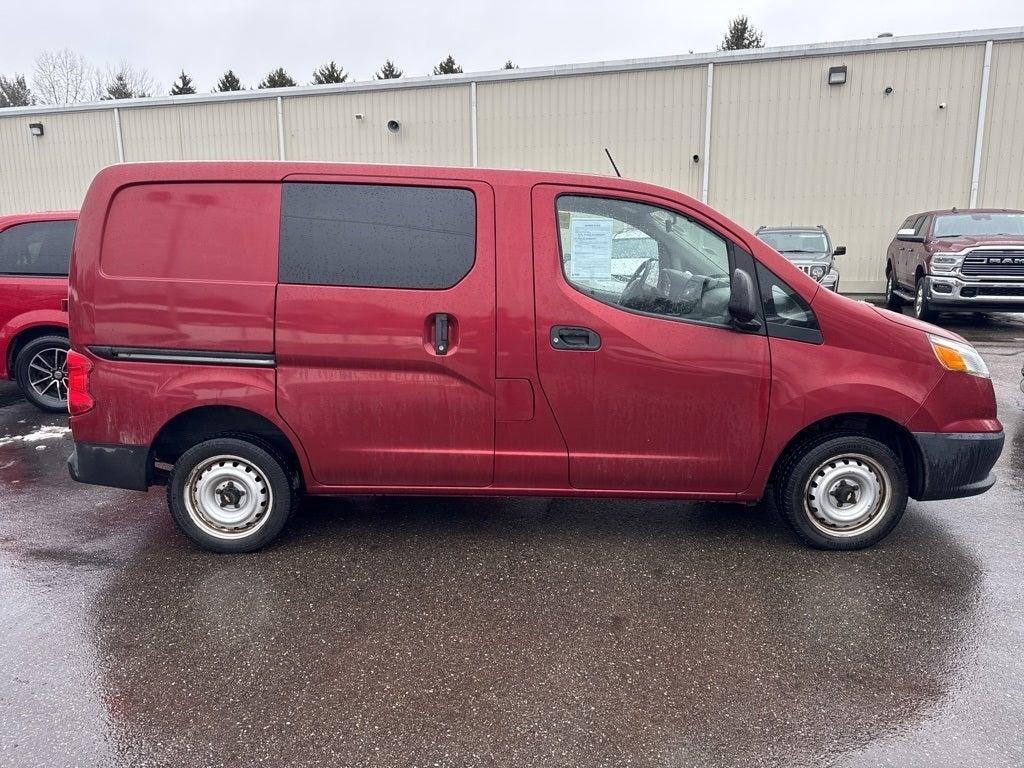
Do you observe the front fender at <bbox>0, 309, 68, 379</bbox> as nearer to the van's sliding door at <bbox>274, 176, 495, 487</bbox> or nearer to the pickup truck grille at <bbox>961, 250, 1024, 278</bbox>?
the van's sliding door at <bbox>274, 176, 495, 487</bbox>

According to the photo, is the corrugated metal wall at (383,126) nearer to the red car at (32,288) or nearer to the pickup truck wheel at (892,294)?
the pickup truck wheel at (892,294)

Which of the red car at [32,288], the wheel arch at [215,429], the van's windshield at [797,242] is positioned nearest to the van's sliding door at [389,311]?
the wheel arch at [215,429]

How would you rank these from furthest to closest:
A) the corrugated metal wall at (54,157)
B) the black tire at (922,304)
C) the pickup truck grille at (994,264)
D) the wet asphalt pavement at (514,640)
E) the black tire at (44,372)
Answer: the corrugated metal wall at (54,157), the black tire at (922,304), the pickup truck grille at (994,264), the black tire at (44,372), the wet asphalt pavement at (514,640)

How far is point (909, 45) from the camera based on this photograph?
16.0 metres

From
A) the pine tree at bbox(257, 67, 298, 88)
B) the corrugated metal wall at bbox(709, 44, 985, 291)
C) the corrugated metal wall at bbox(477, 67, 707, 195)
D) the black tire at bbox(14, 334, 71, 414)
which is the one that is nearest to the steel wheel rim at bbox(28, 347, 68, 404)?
the black tire at bbox(14, 334, 71, 414)

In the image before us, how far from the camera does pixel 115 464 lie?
3760 mm

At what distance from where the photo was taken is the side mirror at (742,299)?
11.4ft

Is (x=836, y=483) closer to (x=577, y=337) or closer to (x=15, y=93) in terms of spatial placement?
(x=577, y=337)

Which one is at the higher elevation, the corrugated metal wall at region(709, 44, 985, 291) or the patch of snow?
the corrugated metal wall at region(709, 44, 985, 291)

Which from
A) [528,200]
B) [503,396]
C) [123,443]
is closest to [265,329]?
[123,443]

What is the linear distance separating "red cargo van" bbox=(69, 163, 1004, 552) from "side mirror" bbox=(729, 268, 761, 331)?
0.02m

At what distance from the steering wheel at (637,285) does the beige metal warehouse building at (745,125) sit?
14948 millimetres

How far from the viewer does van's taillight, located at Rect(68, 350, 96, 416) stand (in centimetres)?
368

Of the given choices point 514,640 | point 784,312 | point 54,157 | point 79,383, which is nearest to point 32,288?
point 79,383
